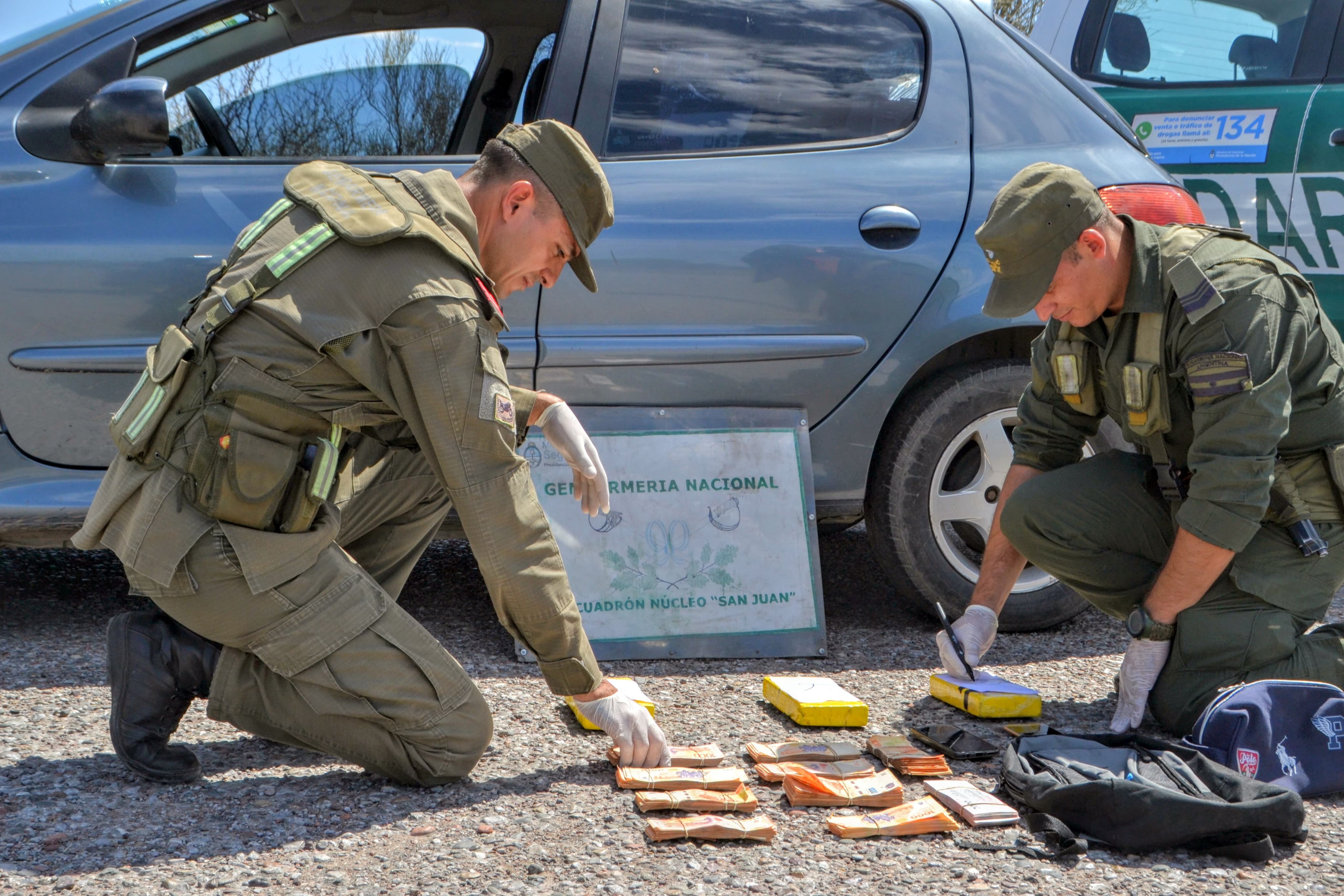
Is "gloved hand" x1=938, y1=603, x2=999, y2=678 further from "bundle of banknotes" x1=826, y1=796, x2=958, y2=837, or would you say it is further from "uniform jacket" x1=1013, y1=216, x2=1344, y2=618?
"bundle of banknotes" x1=826, y1=796, x2=958, y2=837

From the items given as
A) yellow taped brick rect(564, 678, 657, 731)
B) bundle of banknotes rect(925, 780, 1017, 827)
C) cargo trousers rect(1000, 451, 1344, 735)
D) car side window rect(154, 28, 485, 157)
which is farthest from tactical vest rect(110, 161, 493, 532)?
cargo trousers rect(1000, 451, 1344, 735)

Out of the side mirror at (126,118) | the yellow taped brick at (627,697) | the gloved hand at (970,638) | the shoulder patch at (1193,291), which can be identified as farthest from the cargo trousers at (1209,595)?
the side mirror at (126,118)

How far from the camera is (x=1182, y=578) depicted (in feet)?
8.45

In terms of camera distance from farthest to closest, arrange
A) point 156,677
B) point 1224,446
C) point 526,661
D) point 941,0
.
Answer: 1. point 941,0
2. point 526,661
3. point 1224,446
4. point 156,677

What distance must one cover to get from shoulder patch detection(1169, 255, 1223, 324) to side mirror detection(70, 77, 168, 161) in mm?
2203

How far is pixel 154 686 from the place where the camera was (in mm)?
2240

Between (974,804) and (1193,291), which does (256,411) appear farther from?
(1193,291)

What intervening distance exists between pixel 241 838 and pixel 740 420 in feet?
5.27

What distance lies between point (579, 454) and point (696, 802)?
2.45 ft

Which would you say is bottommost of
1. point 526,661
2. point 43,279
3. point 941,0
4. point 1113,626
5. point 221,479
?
point 1113,626

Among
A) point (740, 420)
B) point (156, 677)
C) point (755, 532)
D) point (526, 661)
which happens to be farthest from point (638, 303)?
point (156, 677)

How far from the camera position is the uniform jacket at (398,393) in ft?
6.79

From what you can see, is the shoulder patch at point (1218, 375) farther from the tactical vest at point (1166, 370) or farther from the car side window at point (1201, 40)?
the car side window at point (1201, 40)

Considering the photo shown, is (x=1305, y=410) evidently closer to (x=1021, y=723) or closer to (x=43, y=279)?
(x=1021, y=723)
